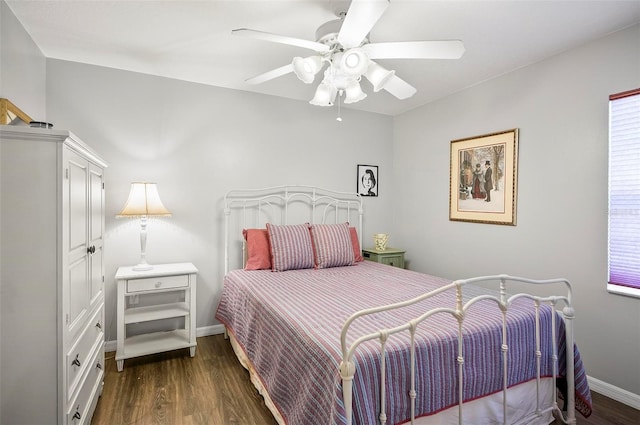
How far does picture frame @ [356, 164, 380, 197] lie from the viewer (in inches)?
161

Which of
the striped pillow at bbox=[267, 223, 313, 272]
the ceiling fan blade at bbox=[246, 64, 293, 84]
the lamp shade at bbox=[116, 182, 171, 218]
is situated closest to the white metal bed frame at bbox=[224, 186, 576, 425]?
the striped pillow at bbox=[267, 223, 313, 272]

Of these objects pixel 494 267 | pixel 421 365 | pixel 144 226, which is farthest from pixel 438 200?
pixel 144 226

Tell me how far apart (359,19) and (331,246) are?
2.10m

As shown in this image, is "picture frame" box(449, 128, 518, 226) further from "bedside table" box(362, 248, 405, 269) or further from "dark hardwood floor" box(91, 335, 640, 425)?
"dark hardwood floor" box(91, 335, 640, 425)

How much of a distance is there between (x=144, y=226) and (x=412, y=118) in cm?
324

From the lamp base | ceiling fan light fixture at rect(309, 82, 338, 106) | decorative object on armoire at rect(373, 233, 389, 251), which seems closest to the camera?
ceiling fan light fixture at rect(309, 82, 338, 106)

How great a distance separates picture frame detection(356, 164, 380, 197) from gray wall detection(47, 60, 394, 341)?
0.78 feet

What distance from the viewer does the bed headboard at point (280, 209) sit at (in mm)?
3371

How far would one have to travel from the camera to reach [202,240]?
325 centimetres

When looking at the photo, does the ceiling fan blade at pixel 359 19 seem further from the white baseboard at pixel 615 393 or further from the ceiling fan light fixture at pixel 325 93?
the white baseboard at pixel 615 393

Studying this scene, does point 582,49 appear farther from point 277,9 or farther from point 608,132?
point 277,9

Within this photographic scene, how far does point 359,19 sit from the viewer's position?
149 centimetres

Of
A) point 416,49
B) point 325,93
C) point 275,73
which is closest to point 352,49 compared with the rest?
point 416,49

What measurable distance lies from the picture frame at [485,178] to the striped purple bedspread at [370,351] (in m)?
1.06
